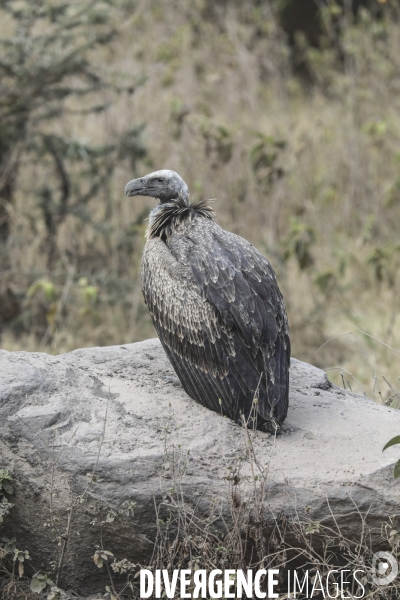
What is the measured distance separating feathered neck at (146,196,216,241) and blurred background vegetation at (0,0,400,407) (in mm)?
2102

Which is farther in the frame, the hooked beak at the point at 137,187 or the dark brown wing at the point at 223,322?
the hooked beak at the point at 137,187

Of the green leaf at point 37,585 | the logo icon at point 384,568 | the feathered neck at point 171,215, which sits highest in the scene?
the feathered neck at point 171,215

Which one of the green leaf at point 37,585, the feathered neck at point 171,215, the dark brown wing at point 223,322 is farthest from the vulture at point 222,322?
the green leaf at point 37,585

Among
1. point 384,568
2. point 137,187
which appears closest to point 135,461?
point 384,568

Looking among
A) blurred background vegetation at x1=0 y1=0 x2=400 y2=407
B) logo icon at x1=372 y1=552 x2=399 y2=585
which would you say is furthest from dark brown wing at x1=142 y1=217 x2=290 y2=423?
blurred background vegetation at x1=0 y1=0 x2=400 y2=407

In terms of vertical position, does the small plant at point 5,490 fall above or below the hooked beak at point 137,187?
below

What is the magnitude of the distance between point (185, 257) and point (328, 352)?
156 inches

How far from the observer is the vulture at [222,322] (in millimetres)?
4289

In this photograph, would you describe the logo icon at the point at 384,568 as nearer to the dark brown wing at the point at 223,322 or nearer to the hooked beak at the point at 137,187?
the dark brown wing at the point at 223,322

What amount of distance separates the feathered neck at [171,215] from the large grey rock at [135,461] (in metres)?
1.12

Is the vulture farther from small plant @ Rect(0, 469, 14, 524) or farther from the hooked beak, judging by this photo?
small plant @ Rect(0, 469, 14, 524)

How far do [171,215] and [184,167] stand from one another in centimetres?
528

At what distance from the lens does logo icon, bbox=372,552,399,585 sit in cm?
379

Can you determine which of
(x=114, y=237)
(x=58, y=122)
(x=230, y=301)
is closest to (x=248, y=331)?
(x=230, y=301)
